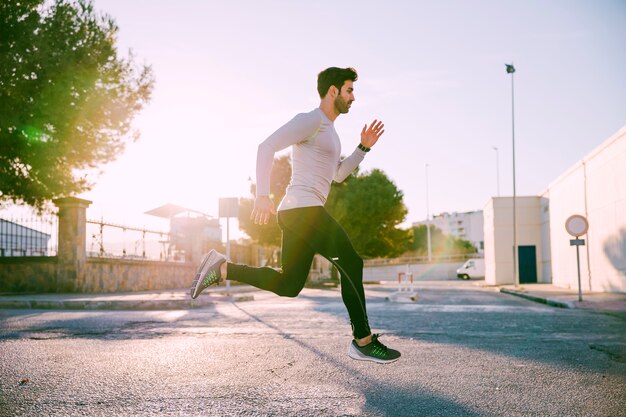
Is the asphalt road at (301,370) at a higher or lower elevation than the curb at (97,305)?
higher

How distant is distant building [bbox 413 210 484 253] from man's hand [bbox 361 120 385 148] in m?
134

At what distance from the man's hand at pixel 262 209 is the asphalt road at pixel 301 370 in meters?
1.14

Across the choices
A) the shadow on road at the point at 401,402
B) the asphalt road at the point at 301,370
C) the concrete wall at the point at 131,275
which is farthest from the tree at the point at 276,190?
the shadow on road at the point at 401,402

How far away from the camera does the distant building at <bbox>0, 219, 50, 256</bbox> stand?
55.0 feet

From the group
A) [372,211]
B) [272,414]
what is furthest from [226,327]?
[372,211]

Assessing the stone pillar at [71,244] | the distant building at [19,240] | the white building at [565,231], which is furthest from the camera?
the white building at [565,231]

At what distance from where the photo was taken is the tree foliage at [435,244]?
103 m

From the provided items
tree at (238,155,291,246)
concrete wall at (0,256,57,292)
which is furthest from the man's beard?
tree at (238,155,291,246)

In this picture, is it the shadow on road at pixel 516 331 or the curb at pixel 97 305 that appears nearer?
the shadow on road at pixel 516 331

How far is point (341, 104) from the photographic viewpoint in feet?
13.2

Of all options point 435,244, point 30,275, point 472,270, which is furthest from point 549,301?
point 435,244

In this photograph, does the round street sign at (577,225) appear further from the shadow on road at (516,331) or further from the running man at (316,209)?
the running man at (316,209)

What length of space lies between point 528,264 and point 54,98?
30.2 meters

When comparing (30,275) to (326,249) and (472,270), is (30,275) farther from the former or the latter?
(472,270)
